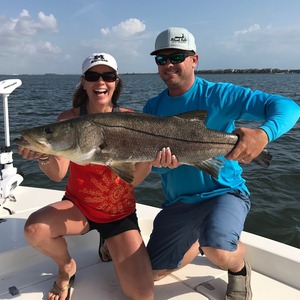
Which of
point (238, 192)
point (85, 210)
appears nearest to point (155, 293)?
point (85, 210)

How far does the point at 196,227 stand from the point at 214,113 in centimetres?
116

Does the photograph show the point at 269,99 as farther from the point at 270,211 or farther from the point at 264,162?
the point at 270,211

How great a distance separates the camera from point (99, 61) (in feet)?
12.1

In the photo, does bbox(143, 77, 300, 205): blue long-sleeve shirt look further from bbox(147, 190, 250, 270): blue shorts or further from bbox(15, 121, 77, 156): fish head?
bbox(15, 121, 77, 156): fish head

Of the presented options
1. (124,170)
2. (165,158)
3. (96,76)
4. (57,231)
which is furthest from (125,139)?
(57,231)

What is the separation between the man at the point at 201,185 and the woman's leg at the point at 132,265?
1.19 ft

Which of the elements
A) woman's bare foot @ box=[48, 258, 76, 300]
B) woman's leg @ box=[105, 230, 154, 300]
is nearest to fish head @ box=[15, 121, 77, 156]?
woman's leg @ box=[105, 230, 154, 300]

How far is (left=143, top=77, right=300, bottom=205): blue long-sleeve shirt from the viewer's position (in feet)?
11.8

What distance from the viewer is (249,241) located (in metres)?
4.20

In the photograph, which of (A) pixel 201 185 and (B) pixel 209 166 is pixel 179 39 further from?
(A) pixel 201 185

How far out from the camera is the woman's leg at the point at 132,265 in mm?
3402

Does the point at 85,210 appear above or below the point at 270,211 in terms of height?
above

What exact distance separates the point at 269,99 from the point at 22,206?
352cm

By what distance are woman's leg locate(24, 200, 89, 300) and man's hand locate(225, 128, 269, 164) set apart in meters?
1.65
